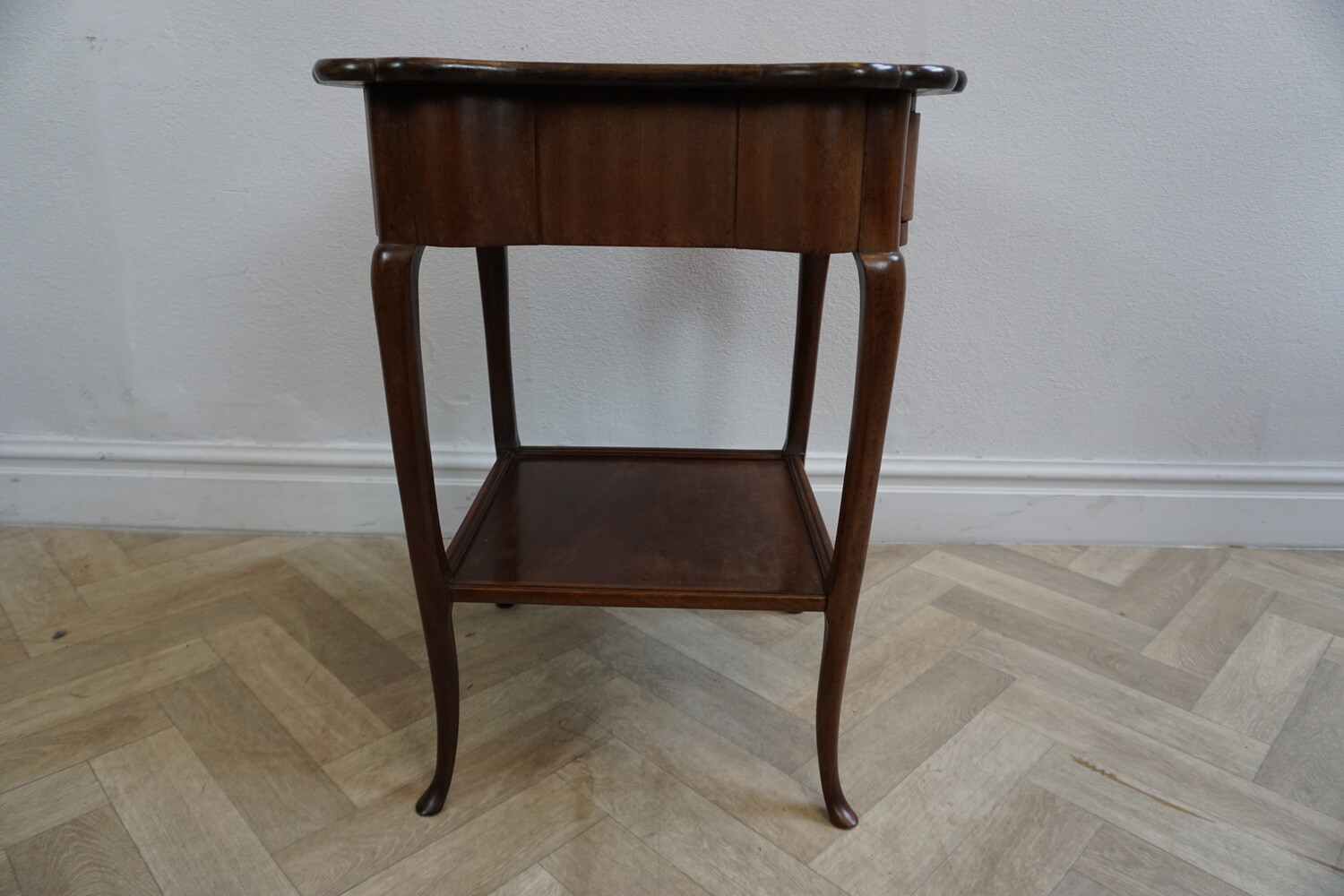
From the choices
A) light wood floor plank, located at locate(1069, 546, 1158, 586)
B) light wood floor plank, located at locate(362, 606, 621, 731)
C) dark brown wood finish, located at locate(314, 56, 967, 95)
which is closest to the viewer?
dark brown wood finish, located at locate(314, 56, 967, 95)

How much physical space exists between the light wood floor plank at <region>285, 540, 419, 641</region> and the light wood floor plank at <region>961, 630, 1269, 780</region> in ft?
2.77

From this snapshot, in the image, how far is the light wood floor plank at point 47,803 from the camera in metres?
0.81

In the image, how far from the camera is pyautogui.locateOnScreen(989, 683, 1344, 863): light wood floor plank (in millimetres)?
836

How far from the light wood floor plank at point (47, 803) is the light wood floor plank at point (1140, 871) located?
1050 mm

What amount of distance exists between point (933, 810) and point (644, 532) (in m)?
0.44

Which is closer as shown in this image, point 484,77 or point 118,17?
point 484,77

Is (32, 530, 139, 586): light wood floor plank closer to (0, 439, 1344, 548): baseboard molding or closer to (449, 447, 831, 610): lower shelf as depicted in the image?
(0, 439, 1344, 548): baseboard molding

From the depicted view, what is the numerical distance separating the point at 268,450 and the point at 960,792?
124 cm

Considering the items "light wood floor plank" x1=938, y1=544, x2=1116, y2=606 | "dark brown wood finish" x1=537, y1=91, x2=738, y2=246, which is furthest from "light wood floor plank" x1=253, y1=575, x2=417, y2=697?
"light wood floor plank" x1=938, y1=544, x2=1116, y2=606

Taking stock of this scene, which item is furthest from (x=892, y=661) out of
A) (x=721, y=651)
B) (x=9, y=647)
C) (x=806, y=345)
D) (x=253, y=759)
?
(x=9, y=647)

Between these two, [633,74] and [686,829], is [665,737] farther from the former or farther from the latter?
[633,74]

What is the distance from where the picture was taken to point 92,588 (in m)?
1.25

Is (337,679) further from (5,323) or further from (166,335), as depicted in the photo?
(5,323)

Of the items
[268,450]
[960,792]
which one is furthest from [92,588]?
[960,792]
